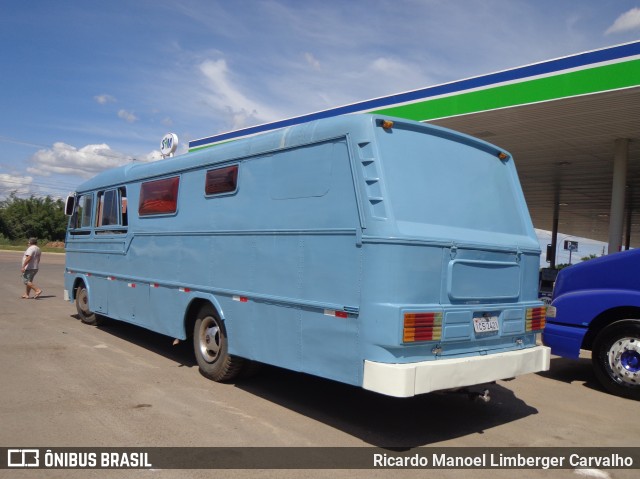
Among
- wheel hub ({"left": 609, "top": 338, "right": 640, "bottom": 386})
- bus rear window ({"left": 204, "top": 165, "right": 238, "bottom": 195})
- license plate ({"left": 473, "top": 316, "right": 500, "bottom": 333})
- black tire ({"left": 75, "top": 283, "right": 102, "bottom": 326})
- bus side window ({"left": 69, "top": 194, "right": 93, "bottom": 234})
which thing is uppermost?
bus rear window ({"left": 204, "top": 165, "right": 238, "bottom": 195})

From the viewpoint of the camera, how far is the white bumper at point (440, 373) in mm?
4379

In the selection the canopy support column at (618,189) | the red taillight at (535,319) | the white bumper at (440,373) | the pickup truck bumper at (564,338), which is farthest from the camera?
the canopy support column at (618,189)

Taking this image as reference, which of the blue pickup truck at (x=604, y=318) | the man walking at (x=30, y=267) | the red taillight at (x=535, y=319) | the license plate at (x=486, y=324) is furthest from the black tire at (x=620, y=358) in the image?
the man walking at (x=30, y=267)

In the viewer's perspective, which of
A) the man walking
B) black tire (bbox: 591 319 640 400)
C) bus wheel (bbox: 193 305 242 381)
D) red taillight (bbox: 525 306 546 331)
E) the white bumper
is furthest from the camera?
the man walking

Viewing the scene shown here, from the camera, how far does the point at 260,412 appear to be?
224 inches

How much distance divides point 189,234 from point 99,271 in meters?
3.42

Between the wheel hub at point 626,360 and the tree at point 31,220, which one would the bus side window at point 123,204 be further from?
the tree at point 31,220

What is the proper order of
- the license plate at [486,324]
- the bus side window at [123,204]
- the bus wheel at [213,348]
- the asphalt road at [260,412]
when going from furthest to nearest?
the bus side window at [123,204], the bus wheel at [213,348], the license plate at [486,324], the asphalt road at [260,412]

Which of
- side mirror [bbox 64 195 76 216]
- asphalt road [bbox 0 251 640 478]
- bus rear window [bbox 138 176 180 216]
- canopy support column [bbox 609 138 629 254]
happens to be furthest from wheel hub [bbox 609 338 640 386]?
side mirror [bbox 64 195 76 216]

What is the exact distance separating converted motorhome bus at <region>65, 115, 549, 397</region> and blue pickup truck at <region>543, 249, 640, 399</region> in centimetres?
168

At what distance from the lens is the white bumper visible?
172 inches

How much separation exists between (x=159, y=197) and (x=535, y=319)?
5.28 meters

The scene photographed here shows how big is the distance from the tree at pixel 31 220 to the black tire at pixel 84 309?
6511cm

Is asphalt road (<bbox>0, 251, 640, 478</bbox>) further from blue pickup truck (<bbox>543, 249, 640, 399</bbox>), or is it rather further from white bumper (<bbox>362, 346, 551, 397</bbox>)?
white bumper (<bbox>362, 346, 551, 397</bbox>)
